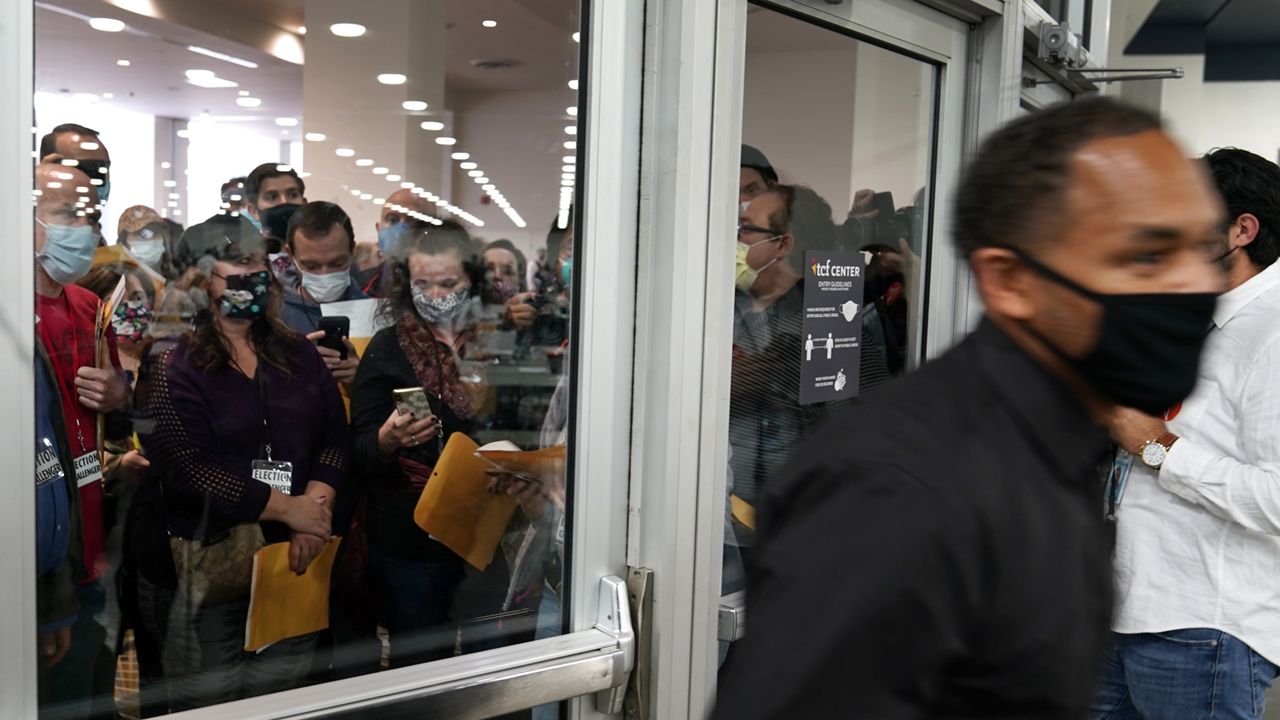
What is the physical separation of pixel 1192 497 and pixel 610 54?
1.45 metres

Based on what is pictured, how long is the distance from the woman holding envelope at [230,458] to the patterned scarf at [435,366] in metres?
0.18

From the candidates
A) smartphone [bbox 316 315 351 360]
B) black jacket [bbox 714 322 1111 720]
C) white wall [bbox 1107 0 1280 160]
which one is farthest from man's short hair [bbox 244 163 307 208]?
white wall [bbox 1107 0 1280 160]

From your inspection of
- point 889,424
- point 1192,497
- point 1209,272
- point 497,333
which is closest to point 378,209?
point 497,333

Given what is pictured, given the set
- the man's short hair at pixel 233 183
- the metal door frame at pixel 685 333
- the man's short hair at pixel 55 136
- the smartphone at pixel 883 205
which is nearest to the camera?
the man's short hair at pixel 55 136

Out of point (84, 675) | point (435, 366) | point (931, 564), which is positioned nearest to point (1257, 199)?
point (435, 366)

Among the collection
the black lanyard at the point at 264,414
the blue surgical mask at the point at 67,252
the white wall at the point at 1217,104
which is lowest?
the black lanyard at the point at 264,414

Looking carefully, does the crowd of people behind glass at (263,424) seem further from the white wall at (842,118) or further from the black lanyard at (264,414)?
the white wall at (842,118)

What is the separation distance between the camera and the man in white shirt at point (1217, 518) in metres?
2.10

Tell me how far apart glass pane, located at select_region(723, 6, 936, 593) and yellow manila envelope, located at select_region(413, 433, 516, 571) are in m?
0.54

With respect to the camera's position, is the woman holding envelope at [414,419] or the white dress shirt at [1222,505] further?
the white dress shirt at [1222,505]

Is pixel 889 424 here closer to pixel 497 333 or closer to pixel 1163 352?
pixel 1163 352

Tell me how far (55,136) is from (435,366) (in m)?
0.78

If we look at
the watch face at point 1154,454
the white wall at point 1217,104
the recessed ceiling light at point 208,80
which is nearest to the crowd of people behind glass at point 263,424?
the recessed ceiling light at point 208,80

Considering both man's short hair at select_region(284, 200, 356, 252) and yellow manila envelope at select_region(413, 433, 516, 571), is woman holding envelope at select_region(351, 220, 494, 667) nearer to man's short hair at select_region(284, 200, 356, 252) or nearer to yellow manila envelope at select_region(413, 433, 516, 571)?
yellow manila envelope at select_region(413, 433, 516, 571)
